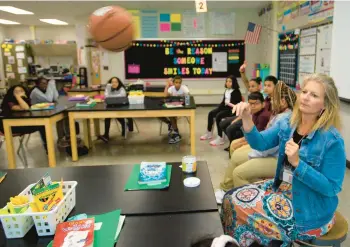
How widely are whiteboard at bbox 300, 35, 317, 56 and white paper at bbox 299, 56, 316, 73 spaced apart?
75 millimetres

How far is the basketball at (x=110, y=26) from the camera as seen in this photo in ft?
7.81

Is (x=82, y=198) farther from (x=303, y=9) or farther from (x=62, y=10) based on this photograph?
(x=62, y=10)

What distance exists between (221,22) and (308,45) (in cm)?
342

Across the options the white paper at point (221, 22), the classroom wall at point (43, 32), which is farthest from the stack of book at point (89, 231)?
the classroom wall at point (43, 32)

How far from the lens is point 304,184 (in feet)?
4.78

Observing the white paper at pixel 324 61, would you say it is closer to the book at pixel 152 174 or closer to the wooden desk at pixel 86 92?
the book at pixel 152 174

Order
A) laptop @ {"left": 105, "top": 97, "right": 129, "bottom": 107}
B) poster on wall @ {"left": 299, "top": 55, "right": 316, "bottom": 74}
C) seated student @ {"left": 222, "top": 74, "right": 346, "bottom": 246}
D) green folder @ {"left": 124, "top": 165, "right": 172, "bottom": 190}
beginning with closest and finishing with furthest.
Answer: seated student @ {"left": 222, "top": 74, "right": 346, "bottom": 246} < green folder @ {"left": 124, "top": 165, "right": 172, "bottom": 190} < laptop @ {"left": 105, "top": 97, "right": 129, "bottom": 107} < poster on wall @ {"left": 299, "top": 55, "right": 316, "bottom": 74}

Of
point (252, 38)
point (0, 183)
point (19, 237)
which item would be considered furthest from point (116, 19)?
point (252, 38)

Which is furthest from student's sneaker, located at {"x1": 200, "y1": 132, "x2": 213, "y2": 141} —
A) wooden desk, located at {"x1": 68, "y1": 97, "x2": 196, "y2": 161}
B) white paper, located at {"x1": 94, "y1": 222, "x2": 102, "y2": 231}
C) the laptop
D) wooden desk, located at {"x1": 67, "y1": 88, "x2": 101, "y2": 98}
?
white paper, located at {"x1": 94, "y1": 222, "x2": 102, "y2": 231}

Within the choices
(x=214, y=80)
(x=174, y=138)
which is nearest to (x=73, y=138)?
(x=174, y=138)

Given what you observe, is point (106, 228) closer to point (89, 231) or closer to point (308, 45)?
point (89, 231)

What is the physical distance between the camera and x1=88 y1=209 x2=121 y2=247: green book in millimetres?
1118

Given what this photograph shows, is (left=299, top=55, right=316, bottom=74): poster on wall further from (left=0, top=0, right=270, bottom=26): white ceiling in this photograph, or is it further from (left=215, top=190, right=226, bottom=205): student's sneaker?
(left=215, top=190, right=226, bottom=205): student's sneaker

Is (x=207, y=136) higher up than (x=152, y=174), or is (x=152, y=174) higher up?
(x=152, y=174)
